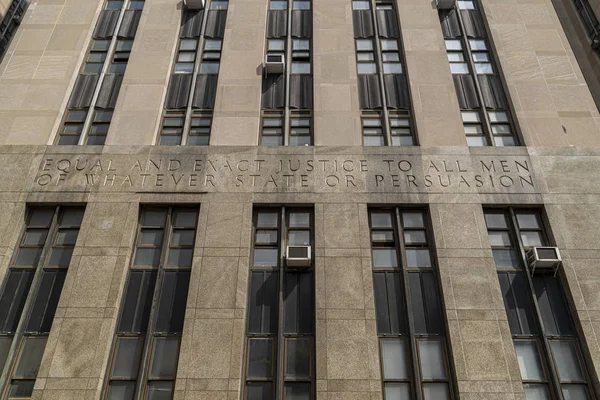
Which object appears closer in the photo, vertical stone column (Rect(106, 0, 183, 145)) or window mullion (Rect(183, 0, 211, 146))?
vertical stone column (Rect(106, 0, 183, 145))

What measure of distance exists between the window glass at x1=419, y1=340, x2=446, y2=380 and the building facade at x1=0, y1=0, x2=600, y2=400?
0.07 metres

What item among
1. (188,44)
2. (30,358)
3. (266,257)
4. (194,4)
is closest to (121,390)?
(30,358)

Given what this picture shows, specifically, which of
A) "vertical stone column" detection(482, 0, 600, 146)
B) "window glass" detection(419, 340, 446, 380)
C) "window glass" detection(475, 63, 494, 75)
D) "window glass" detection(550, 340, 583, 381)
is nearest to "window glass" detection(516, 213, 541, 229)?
"vertical stone column" detection(482, 0, 600, 146)

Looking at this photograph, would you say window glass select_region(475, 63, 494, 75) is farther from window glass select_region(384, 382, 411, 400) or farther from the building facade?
window glass select_region(384, 382, 411, 400)

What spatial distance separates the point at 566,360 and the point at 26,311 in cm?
1648

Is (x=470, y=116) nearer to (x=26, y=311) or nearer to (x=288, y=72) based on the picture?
(x=288, y=72)

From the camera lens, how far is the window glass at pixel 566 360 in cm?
1412

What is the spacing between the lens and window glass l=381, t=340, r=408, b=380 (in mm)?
14250

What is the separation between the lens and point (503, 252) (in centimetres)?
1638

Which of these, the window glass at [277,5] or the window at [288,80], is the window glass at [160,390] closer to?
the window at [288,80]

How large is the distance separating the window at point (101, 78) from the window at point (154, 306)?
4.63 metres

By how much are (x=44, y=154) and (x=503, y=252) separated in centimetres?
1668

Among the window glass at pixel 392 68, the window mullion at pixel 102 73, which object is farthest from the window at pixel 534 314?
the window mullion at pixel 102 73

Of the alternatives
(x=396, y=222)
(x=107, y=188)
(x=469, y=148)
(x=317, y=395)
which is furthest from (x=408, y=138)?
(x=107, y=188)
